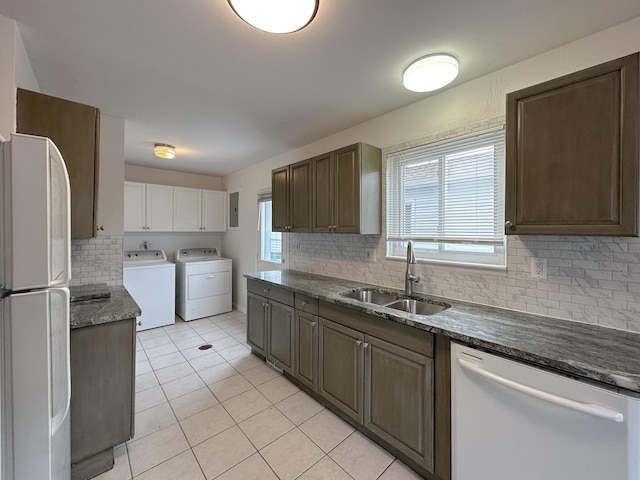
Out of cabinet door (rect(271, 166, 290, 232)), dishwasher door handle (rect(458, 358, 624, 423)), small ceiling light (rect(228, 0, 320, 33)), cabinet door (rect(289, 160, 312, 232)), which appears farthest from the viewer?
cabinet door (rect(271, 166, 290, 232))

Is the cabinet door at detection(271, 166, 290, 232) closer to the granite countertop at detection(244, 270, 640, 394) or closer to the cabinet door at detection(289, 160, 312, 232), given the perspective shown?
the cabinet door at detection(289, 160, 312, 232)

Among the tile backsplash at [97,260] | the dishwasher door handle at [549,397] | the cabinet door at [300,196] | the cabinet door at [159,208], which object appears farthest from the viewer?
the cabinet door at [159,208]

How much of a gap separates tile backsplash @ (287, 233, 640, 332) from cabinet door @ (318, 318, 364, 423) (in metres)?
0.70

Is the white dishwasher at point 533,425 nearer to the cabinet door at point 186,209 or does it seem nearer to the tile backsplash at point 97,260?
the tile backsplash at point 97,260

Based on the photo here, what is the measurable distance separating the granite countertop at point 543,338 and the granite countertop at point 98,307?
1401 millimetres

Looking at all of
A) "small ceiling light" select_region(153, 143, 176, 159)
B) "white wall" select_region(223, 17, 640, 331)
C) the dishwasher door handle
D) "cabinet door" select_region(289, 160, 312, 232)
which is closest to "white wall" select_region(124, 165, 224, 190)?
"small ceiling light" select_region(153, 143, 176, 159)

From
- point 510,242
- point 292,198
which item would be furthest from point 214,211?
point 510,242

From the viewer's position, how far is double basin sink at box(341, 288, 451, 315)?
6.56ft

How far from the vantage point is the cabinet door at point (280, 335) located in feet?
8.10

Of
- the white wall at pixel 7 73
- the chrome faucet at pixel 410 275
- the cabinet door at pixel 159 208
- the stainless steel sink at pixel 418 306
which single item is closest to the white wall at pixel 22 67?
the white wall at pixel 7 73

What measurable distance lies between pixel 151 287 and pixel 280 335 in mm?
2420

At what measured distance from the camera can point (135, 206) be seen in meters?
4.06

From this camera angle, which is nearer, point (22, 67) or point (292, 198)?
point (22, 67)

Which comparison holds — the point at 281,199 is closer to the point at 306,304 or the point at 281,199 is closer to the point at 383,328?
the point at 306,304
